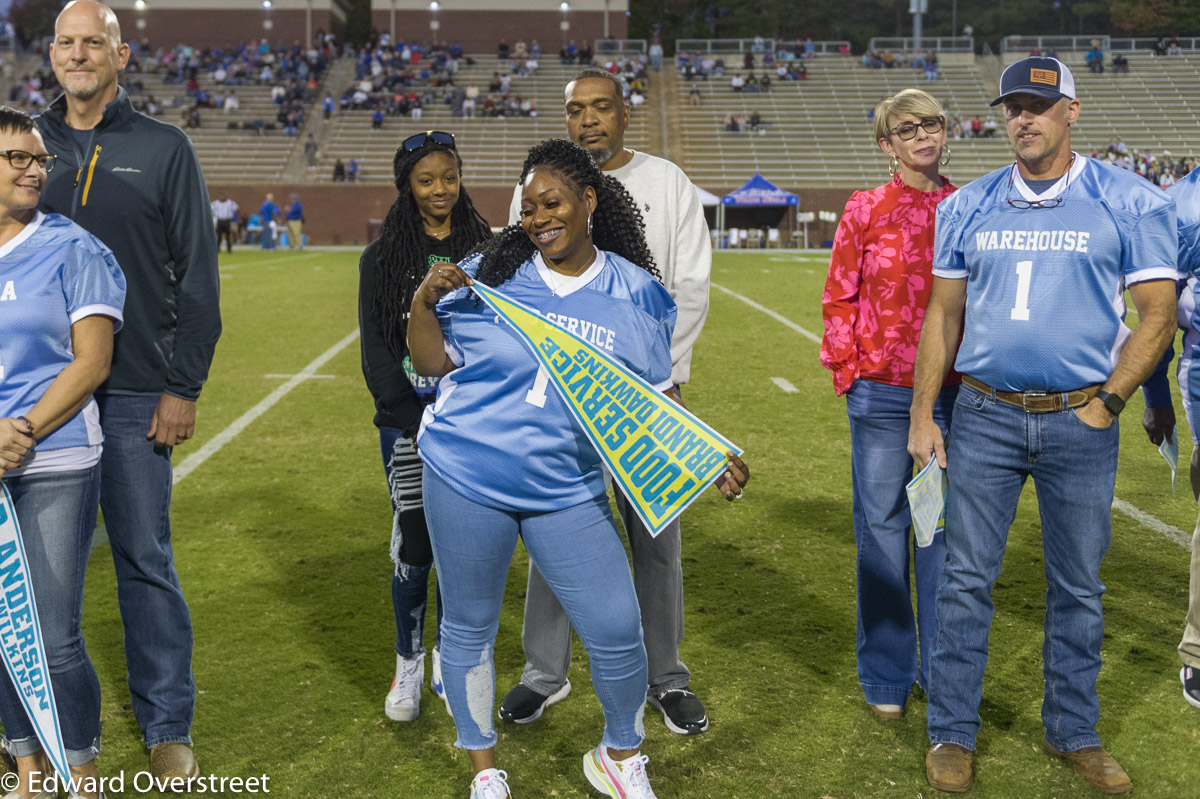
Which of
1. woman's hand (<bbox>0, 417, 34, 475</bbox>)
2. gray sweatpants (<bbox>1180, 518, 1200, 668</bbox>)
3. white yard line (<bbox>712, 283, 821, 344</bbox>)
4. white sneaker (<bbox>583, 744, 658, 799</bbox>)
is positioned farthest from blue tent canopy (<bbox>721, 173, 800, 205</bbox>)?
woman's hand (<bbox>0, 417, 34, 475</bbox>)

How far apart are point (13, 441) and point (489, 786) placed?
1521 millimetres

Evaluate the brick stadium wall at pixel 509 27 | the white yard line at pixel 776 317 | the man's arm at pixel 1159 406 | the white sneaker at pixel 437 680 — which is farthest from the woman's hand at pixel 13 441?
the brick stadium wall at pixel 509 27

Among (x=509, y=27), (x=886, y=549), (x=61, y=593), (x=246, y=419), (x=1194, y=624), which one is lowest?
(x=246, y=419)

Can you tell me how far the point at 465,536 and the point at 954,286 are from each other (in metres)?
1.66

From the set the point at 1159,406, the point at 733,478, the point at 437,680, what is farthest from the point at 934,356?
the point at 437,680

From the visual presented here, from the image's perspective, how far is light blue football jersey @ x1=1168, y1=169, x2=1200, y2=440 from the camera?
3.81 meters

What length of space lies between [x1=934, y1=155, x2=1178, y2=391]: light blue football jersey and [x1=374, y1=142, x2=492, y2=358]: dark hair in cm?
159

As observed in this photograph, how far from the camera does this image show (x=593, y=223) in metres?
3.19

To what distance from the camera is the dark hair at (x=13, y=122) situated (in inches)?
115

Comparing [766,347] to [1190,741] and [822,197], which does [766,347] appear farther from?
[822,197]

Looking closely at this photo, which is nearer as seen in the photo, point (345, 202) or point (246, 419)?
point (246, 419)

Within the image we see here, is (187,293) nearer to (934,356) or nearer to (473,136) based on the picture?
(934,356)

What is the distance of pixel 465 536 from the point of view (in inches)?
115

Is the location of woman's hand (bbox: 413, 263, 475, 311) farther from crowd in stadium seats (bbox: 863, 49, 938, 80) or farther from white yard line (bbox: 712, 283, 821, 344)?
crowd in stadium seats (bbox: 863, 49, 938, 80)
